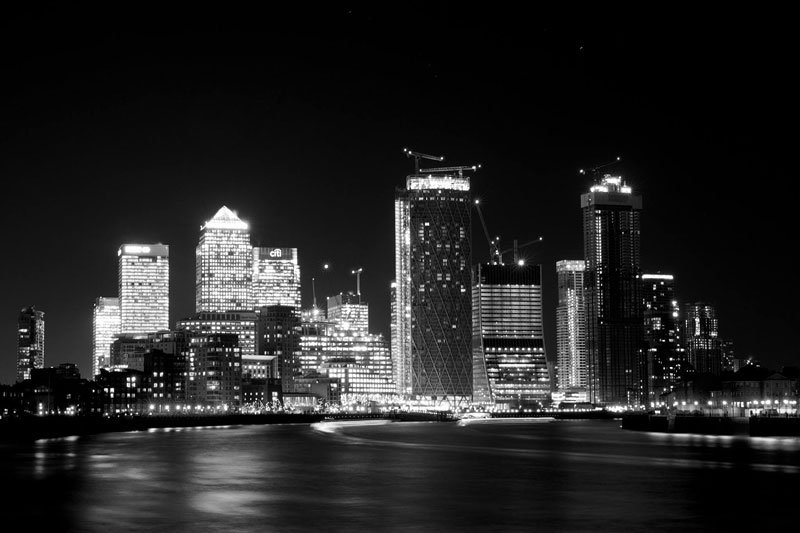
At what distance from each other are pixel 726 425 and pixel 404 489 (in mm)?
→ 93115

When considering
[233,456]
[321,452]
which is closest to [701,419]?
[321,452]

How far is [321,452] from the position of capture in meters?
103

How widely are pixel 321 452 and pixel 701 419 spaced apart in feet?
→ 224

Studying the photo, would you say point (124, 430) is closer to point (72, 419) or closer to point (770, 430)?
point (72, 419)

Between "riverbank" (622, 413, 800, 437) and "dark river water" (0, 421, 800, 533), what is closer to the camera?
"dark river water" (0, 421, 800, 533)

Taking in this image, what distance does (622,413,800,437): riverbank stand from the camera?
13688cm

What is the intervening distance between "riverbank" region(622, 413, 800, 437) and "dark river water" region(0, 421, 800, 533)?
33.5 metres

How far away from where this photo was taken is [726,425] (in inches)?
5719

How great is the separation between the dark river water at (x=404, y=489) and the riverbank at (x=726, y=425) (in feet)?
110

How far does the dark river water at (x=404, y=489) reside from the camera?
48.2m

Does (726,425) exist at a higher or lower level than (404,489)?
lower

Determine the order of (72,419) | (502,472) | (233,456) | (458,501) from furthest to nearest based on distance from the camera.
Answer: (72,419) < (233,456) < (502,472) < (458,501)

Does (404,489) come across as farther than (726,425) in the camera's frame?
No

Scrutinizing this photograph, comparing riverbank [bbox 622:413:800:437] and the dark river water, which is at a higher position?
the dark river water
